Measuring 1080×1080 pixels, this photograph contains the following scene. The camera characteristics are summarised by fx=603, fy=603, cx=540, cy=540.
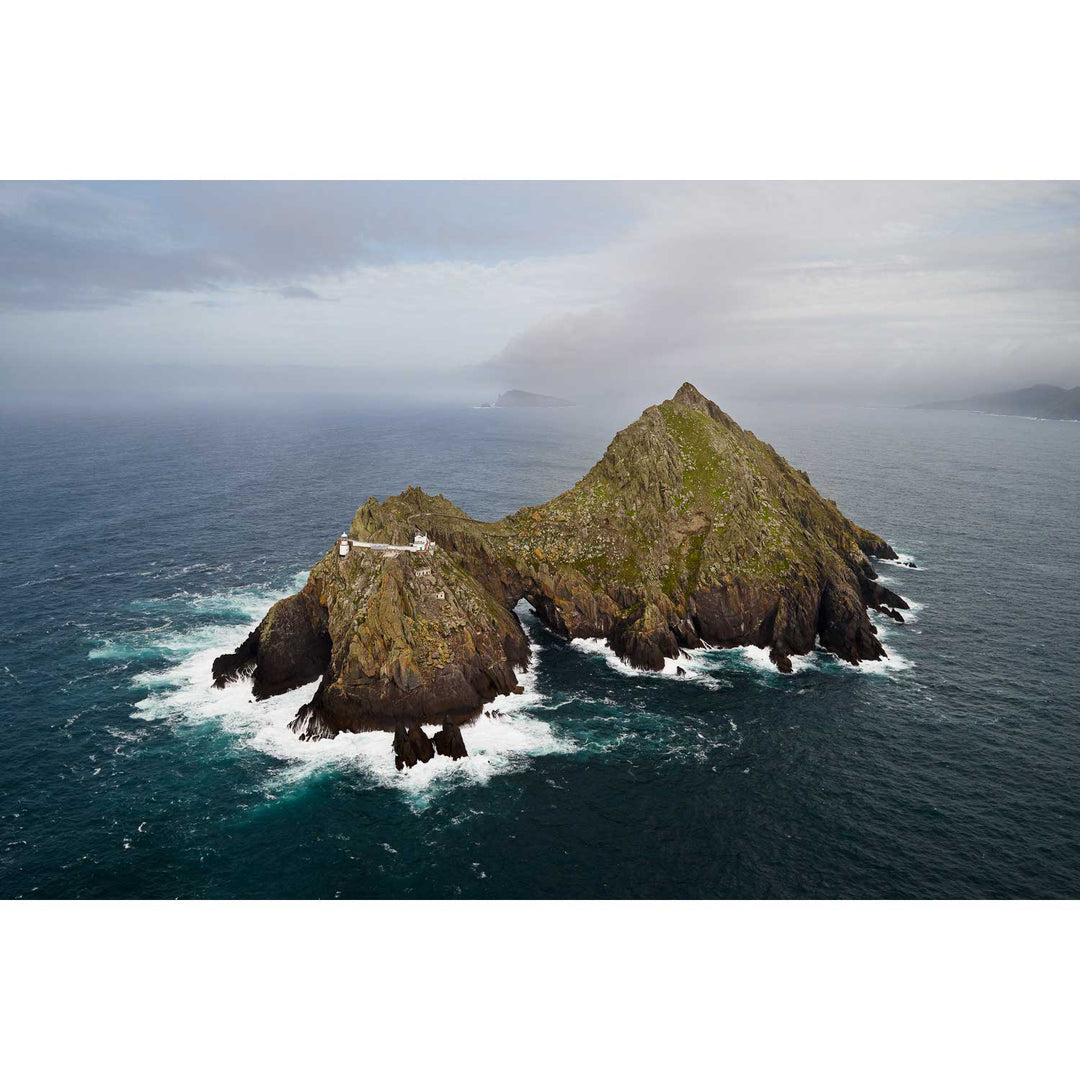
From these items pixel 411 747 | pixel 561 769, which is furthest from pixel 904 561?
pixel 411 747

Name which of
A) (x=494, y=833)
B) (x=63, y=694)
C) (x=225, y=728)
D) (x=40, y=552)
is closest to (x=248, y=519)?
(x=40, y=552)

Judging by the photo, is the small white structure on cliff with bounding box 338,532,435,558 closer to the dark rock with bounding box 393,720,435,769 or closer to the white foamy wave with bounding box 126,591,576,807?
the white foamy wave with bounding box 126,591,576,807

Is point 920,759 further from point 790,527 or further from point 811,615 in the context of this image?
point 790,527

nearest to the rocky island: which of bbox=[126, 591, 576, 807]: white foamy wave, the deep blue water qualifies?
bbox=[126, 591, 576, 807]: white foamy wave

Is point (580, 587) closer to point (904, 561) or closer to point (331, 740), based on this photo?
point (331, 740)

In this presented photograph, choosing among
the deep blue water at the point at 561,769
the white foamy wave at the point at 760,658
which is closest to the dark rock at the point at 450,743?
the deep blue water at the point at 561,769
